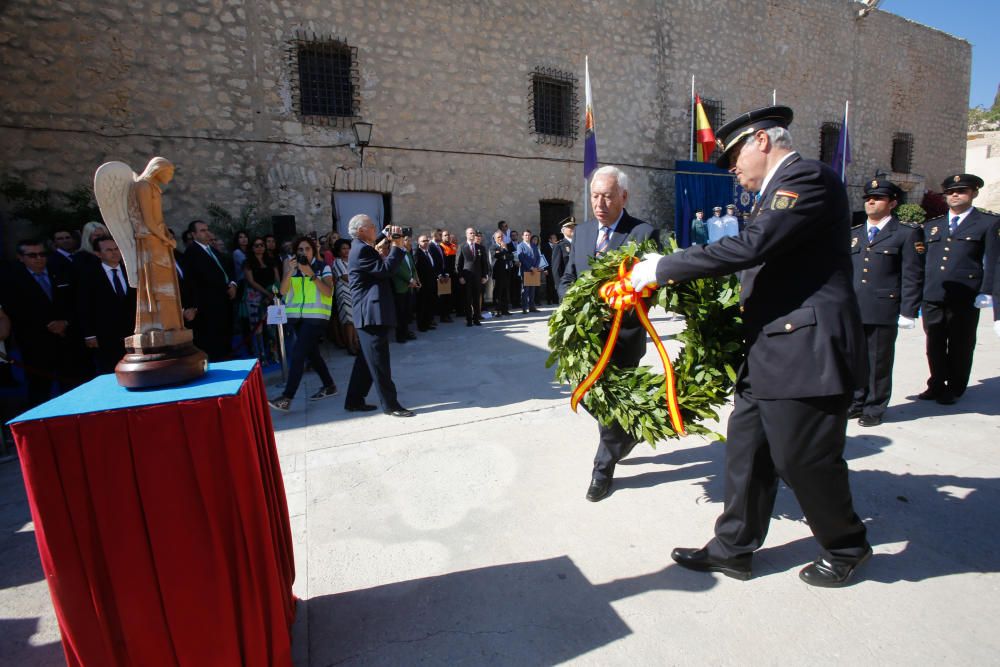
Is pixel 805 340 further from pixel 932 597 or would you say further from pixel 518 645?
pixel 518 645

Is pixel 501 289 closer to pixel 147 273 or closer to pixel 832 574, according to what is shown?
pixel 832 574

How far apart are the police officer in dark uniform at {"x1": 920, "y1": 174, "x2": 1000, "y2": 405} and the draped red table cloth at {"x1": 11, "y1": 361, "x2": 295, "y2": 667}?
19.5ft

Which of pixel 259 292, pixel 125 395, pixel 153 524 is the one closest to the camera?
pixel 153 524

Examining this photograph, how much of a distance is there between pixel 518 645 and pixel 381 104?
11371 millimetres

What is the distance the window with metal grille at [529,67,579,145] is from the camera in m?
13.2

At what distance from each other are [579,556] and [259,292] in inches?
255

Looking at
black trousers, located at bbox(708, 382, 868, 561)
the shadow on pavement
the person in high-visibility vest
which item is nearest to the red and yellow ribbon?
black trousers, located at bbox(708, 382, 868, 561)

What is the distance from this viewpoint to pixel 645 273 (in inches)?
97.0

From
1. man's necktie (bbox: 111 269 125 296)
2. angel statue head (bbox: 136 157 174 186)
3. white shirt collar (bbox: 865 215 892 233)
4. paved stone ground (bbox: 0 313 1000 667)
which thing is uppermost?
angel statue head (bbox: 136 157 174 186)

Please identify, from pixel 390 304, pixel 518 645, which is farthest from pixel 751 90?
pixel 518 645

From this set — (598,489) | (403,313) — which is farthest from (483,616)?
(403,313)

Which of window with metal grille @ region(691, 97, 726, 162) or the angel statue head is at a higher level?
window with metal grille @ region(691, 97, 726, 162)

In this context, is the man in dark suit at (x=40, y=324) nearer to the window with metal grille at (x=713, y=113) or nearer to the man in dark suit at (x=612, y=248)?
Answer: the man in dark suit at (x=612, y=248)

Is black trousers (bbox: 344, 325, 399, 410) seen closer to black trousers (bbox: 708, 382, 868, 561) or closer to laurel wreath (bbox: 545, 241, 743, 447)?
laurel wreath (bbox: 545, 241, 743, 447)
